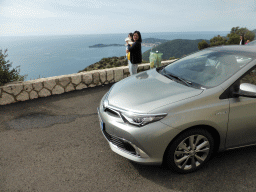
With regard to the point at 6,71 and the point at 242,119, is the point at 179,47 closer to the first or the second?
the point at 6,71

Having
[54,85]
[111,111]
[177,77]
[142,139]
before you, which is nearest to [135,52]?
[54,85]

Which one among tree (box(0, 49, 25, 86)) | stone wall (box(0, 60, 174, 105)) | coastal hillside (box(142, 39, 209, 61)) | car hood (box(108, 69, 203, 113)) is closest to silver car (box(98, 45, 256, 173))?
car hood (box(108, 69, 203, 113))

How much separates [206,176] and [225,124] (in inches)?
30.1

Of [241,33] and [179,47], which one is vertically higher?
[241,33]

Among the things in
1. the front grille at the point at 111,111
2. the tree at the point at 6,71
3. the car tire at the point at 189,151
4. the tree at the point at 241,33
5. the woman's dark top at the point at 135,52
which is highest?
the tree at the point at 241,33

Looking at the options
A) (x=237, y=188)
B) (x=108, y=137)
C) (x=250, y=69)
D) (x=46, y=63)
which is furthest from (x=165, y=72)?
(x=46, y=63)

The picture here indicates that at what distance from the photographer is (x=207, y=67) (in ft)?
10.8

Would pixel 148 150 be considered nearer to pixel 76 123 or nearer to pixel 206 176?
pixel 206 176

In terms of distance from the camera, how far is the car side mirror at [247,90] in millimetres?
2506

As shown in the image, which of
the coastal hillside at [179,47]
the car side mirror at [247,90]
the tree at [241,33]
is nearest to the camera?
the car side mirror at [247,90]

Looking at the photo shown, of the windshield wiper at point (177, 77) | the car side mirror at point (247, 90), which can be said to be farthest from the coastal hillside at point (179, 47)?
the car side mirror at point (247, 90)

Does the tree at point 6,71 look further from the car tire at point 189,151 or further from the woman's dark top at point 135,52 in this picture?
the car tire at point 189,151

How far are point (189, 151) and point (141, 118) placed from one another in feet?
2.59

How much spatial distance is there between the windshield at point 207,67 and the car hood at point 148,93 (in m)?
0.27
